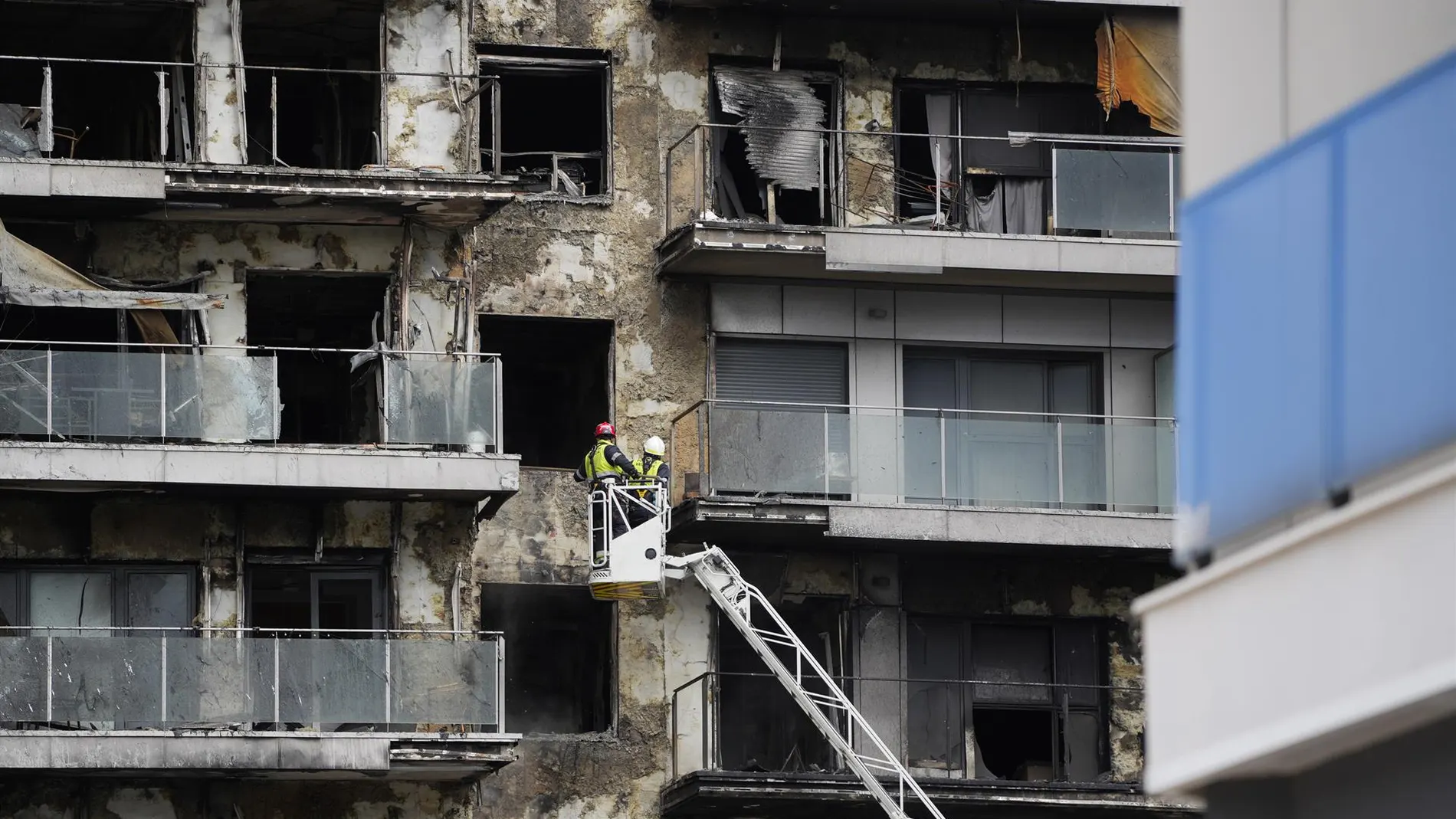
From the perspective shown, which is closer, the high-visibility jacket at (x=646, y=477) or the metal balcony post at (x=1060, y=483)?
the high-visibility jacket at (x=646, y=477)

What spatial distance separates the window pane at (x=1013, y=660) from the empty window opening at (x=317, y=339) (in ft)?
22.4

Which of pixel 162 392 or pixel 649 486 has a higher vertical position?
pixel 162 392

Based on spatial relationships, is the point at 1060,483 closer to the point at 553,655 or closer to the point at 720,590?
the point at 720,590

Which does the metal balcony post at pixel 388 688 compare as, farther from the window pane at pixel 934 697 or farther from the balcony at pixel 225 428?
the window pane at pixel 934 697

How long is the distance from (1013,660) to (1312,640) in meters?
20.2

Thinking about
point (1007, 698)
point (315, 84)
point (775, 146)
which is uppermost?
point (315, 84)

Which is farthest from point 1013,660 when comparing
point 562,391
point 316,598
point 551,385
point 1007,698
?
point 316,598

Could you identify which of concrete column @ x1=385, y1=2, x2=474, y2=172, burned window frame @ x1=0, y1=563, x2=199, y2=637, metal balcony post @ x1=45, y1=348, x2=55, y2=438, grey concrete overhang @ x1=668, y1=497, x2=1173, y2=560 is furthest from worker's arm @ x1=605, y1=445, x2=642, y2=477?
metal balcony post @ x1=45, y1=348, x2=55, y2=438

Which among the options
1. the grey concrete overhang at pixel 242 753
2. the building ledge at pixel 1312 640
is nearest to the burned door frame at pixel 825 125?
the grey concrete overhang at pixel 242 753

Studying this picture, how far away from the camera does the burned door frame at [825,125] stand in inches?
1092

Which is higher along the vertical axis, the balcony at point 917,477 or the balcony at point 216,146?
the balcony at point 216,146

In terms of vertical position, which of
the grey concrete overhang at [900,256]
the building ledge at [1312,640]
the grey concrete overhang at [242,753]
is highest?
the grey concrete overhang at [900,256]

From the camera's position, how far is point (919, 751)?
1074 inches

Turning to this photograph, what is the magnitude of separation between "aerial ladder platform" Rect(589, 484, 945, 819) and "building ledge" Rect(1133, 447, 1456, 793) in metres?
15.6
